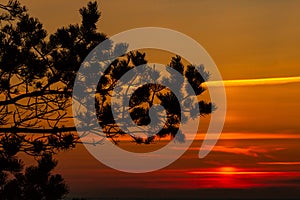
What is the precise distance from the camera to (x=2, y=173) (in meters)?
14.4

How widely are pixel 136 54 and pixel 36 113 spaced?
2.27 m

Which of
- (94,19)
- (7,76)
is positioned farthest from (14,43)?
(94,19)

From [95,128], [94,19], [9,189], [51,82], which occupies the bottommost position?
[9,189]

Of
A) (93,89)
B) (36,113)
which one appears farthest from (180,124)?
(36,113)

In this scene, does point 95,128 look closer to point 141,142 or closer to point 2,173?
point 141,142

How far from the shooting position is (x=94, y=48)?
49.0 ft

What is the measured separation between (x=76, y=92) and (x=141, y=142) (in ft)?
5.27

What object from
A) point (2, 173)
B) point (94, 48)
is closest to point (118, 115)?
point (94, 48)

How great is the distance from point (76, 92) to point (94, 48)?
939 millimetres

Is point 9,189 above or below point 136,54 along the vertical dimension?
below

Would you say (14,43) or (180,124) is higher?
(14,43)

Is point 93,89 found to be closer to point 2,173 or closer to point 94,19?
point 94,19

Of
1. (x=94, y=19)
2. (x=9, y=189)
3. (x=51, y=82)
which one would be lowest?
(x=9, y=189)

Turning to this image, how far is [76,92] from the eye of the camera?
14836 mm
